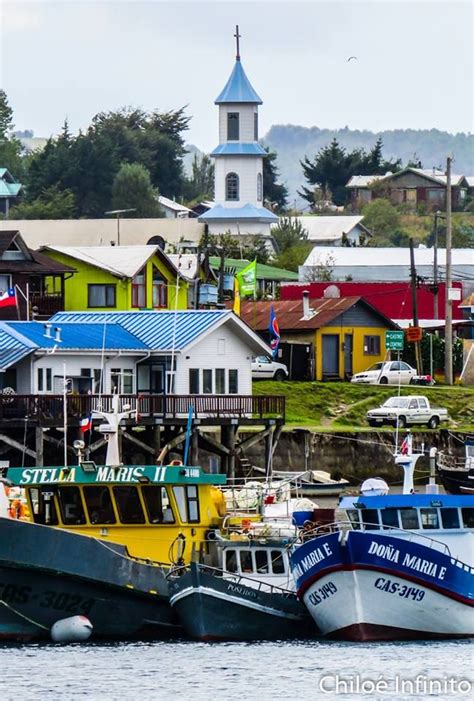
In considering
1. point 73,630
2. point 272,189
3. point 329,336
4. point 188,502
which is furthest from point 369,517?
point 272,189

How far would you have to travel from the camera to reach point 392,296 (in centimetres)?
10706

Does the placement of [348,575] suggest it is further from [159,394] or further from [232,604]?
[159,394]

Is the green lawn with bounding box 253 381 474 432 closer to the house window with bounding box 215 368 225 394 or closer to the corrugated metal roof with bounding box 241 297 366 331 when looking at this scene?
the corrugated metal roof with bounding box 241 297 366 331

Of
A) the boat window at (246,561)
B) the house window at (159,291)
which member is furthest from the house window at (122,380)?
the boat window at (246,561)

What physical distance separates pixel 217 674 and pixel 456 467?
29786mm

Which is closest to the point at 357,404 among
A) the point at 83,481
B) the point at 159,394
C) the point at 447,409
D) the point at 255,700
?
the point at 447,409

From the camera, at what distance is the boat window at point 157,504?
44219 millimetres

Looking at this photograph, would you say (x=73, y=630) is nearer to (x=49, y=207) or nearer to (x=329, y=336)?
(x=329, y=336)

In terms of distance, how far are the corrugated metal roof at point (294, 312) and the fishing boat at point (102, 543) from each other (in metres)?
46.6

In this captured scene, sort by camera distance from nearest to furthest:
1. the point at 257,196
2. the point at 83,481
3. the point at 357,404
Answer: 1. the point at 83,481
2. the point at 357,404
3. the point at 257,196

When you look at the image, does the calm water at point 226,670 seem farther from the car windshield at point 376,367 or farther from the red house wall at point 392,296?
the red house wall at point 392,296

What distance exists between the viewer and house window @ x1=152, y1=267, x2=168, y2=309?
291 ft

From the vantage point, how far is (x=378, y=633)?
42188mm

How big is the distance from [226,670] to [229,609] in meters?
2.95
